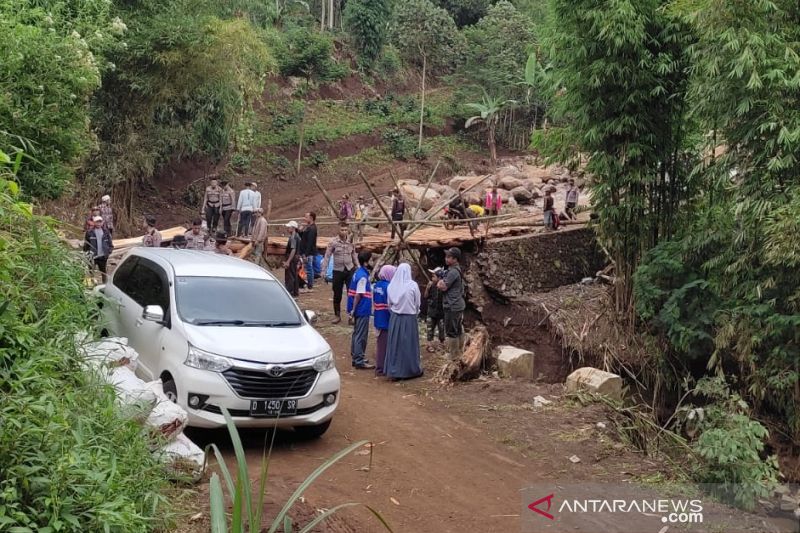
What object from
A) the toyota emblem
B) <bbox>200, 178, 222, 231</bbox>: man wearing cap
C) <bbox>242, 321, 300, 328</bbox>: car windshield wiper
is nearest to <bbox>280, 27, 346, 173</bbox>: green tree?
<bbox>200, 178, 222, 231</bbox>: man wearing cap

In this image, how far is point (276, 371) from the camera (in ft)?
24.2

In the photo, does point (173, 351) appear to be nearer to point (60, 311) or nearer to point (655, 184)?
point (60, 311)

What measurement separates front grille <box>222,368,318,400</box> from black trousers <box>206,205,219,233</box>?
14.0 m

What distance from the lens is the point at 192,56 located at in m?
20.5

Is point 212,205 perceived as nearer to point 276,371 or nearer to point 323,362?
point 323,362

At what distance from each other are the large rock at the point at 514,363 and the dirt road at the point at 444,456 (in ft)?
2.40

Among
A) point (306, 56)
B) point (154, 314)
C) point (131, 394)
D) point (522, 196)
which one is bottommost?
point (131, 394)

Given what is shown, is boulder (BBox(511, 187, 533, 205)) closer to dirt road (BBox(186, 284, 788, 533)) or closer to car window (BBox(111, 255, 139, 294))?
dirt road (BBox(186, 284, 788, 533))

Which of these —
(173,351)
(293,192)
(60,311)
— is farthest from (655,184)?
(293,192)

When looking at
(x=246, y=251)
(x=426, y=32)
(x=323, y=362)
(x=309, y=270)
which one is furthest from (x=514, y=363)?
(x=426, y=32)

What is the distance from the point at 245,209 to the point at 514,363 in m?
10.4

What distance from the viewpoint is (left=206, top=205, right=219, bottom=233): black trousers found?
68.4 ft

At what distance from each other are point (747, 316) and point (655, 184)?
3.55 metres

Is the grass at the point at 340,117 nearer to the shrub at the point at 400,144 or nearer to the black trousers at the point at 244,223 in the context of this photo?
the shrub at the point at 400,144
